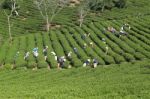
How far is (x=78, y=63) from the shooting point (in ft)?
147

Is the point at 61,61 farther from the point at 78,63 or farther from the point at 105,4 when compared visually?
the point at 105,4

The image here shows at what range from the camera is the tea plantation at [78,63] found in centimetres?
2033

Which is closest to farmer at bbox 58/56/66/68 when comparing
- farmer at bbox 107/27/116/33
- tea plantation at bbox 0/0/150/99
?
tea plantation at bbox 0/0/150/99

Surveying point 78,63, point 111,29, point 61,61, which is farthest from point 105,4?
point 78,63

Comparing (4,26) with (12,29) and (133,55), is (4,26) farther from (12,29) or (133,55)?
(133,55)

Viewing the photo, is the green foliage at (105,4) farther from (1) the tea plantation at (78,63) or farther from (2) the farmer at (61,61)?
(2) the farmer at (61,61)

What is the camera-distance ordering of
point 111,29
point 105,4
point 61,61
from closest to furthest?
point 61,61
point 111,29
point 105,4

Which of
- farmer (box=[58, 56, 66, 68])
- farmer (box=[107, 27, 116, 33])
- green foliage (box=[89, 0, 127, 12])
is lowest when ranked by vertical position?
green foliage (box=[89, 0, 127, 12])

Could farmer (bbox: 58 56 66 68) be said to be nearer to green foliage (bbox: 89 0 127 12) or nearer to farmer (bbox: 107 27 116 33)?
farmer (bbox: 107 27 116 33)

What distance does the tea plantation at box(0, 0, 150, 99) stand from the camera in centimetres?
2033

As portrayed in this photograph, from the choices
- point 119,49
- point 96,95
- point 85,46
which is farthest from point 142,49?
point 96,95

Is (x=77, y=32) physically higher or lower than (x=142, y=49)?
lower

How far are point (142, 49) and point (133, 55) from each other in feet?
11.6

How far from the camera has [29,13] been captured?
103 m
